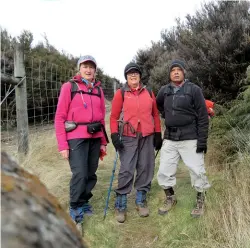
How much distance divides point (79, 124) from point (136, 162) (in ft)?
3.29

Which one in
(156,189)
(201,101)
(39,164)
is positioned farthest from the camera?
(39,164)

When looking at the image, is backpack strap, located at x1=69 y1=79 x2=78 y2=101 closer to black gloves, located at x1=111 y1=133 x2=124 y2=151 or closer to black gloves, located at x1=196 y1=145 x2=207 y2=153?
black gloves, located at x1=111 y1=133 x2=124 y2=151

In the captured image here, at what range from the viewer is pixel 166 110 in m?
4.15

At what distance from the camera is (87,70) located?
389 cm

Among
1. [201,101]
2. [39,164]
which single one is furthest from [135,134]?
[39,164]

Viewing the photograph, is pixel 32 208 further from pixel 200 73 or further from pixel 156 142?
pixel 200 73

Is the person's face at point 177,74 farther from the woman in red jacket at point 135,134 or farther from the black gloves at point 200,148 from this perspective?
the black gloves at point 200,148

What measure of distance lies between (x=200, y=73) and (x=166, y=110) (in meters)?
3.85

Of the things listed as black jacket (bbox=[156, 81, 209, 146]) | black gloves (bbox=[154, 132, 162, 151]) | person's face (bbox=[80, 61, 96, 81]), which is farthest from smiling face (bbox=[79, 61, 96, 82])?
black gloves (bbox=[154, 132, 162, 151])

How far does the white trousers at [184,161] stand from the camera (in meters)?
3.97

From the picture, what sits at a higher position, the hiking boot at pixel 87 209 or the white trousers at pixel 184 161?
the white trousers at pixel 184 161

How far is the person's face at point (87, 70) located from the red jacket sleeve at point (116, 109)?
450mm

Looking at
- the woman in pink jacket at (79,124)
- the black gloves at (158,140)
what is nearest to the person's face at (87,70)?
the woman in pink jacket at (79,124)

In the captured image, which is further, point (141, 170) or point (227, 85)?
point (227, 85)
